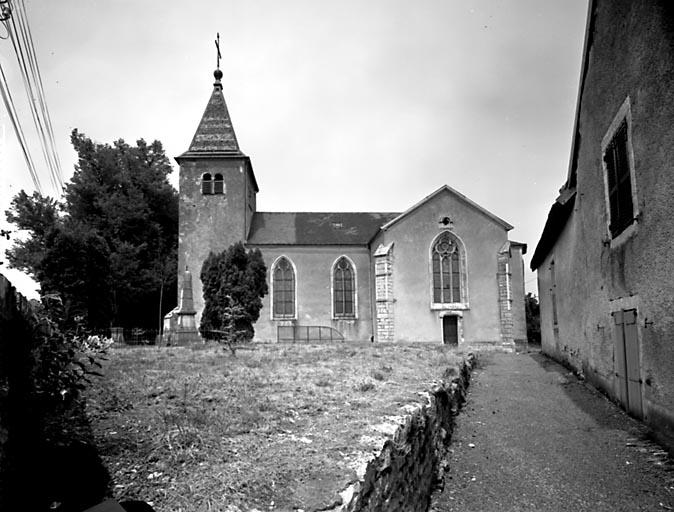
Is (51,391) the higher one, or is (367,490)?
(51,391)

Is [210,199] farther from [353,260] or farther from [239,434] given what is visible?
[239,434]

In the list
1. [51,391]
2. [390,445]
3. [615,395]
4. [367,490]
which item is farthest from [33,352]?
[615,395]

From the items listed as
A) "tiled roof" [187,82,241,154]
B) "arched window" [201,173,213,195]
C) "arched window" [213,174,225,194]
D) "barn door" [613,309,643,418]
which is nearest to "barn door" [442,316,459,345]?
"arched window" [213,174,225,194]

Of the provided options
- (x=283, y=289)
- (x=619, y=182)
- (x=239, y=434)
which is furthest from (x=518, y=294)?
(x=239, y=434)

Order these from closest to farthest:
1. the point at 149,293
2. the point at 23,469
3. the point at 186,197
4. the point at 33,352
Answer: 1. the point at 23,469
2. the point at 33,352
3. the point at 186,197
4. the point at 149,293

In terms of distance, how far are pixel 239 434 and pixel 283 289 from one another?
90.3 ft

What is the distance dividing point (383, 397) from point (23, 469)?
14.8ft

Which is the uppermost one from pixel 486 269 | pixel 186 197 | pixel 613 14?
pixel 186 197

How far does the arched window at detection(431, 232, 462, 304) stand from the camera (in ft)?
95.4

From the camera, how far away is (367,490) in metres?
3.45

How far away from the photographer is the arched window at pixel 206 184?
32406 millimetres

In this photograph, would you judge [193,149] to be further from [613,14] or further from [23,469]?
[23,469]

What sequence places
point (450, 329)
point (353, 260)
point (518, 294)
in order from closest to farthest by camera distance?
point (450, 329)
point (518, 294)
point (353, 260)

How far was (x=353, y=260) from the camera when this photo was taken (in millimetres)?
32500
